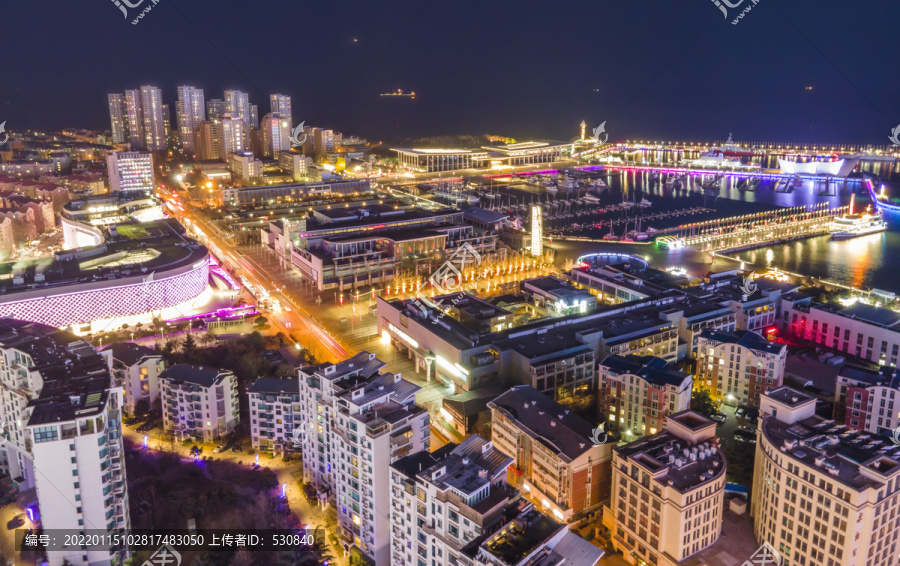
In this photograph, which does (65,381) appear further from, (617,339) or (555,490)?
(617,339)

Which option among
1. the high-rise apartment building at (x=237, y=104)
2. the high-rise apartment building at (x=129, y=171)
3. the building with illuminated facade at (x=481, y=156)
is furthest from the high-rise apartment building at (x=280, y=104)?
the high-rise apartment building at (x=129, y=171)

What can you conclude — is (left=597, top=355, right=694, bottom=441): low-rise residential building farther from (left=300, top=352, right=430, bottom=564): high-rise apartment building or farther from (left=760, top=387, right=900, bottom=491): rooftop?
(left=300, top=352, right=430, bottom=564): high-rise apartment building

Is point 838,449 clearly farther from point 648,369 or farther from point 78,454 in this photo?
point 78,454

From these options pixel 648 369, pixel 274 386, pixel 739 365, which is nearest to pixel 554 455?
pixel 648 369

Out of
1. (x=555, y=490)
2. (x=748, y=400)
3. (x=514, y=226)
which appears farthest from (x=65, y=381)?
(x=514, y=226)

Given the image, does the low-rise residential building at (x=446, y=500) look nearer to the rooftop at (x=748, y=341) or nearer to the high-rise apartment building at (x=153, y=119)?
the rooftop at (x=748, y=341)
